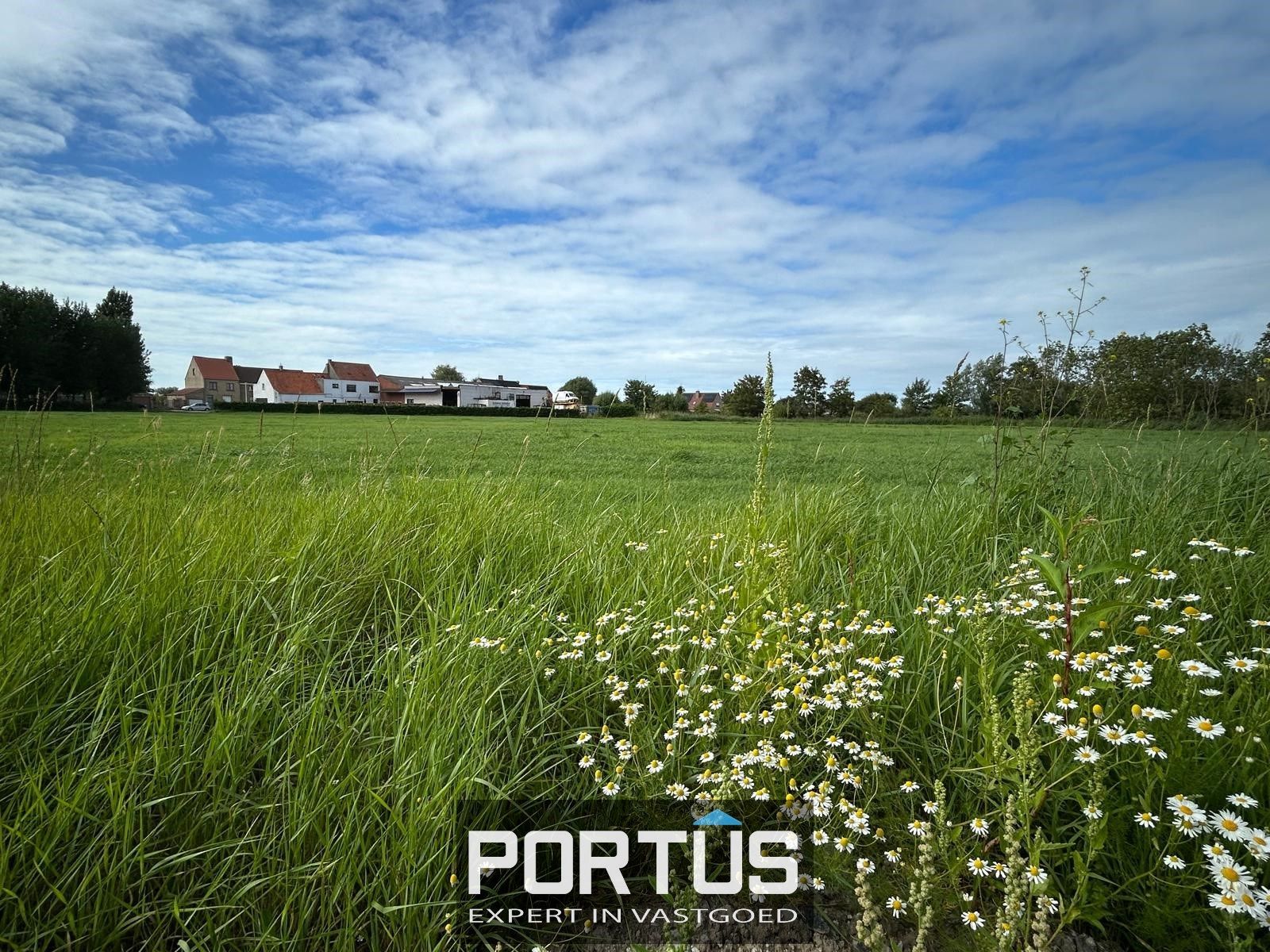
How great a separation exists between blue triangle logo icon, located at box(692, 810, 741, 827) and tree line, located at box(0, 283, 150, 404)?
123 ft

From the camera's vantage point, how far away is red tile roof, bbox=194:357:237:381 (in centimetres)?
8162

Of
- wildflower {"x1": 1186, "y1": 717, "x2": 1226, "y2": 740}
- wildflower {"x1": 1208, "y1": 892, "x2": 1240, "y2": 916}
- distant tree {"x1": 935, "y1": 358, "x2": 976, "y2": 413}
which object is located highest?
distant tree {"x1": 935, "y1": 358, "x2": 976, "y2": 413}

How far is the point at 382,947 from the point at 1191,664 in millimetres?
2478

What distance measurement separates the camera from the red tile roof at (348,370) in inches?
3410

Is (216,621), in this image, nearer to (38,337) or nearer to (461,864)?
(461,864)

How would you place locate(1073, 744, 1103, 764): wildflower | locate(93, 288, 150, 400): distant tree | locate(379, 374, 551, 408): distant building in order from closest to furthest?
locate(1073, 744, 1103, 764): wildflower < locate(93, 288, 150, 400): distant tree < locate(379, 374, 551, 408): distant building

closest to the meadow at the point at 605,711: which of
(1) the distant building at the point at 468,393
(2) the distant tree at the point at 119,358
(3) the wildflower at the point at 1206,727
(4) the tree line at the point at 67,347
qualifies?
(3) the wildflower at the point at 1206,727

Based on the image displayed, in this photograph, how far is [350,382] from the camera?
87.5 m

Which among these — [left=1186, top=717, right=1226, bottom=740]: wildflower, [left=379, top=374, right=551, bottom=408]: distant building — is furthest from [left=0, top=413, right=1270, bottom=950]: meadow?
[left=379, top=374, right=551, bottom=408]: distant building

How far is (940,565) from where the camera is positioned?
3.70 metres

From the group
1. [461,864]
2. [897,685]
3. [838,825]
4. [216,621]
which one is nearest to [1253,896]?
[838,825]

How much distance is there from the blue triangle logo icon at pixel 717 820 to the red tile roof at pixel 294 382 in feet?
287

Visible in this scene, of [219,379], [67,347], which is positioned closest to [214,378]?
[219,379]

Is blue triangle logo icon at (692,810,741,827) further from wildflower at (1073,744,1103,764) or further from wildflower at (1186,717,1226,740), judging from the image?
wildflower at (1186,717,1226,740)
